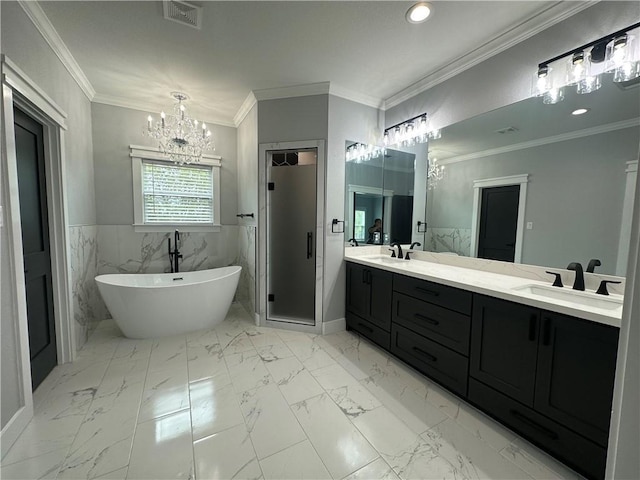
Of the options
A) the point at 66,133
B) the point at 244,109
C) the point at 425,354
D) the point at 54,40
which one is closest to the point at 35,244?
the point at 66,133

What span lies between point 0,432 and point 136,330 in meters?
1.31

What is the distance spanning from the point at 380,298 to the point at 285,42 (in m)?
2.35

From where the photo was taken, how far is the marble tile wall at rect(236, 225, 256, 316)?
10.8ft

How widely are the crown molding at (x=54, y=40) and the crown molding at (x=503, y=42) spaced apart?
303cm

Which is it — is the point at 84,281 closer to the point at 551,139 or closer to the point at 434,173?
the point at 434,173

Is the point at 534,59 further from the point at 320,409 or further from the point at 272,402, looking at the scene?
the point at 272,402

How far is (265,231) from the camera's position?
304cm

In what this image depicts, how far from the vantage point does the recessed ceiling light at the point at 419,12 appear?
169cm

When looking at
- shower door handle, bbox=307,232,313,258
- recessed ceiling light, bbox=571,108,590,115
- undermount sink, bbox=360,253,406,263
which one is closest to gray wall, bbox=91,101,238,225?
shower door handle, bbox=307,232,313,258

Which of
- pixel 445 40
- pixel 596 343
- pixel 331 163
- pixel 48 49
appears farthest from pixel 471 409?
pixel 48 49

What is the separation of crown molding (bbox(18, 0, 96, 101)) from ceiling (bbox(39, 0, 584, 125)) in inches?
1.6

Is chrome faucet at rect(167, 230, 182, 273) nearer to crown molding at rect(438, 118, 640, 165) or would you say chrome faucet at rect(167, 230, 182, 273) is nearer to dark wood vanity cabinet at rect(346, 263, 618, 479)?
dark wood vanity cabinet at rect(346, 263, 618, 479)

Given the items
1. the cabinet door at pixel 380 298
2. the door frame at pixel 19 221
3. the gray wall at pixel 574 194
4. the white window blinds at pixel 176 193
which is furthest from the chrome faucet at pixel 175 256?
the gray wall at pixel 574 194

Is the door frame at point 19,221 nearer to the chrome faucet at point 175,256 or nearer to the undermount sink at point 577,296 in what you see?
the chrome faucet at point 175,256
